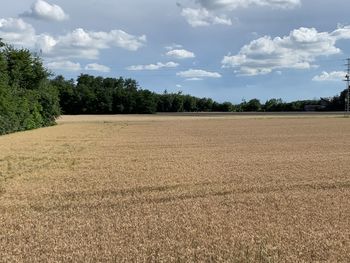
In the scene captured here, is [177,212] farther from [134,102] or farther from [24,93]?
[134,102]

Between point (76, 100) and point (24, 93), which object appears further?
point (76, 100)

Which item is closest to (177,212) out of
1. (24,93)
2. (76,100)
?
(24,93)

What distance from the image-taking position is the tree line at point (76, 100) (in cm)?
4454

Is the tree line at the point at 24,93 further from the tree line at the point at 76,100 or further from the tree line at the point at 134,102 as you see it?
the tree line at the point at 134,102

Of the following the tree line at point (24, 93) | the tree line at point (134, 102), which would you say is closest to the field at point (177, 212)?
the tree line at point (24, 93)

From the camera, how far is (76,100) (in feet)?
382

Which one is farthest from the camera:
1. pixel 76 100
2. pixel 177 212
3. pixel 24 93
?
pixel 76 100

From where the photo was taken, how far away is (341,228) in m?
7.86

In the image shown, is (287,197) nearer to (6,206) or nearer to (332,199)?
(332,199)

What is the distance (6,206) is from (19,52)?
139 feet

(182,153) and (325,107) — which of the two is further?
(325,107)

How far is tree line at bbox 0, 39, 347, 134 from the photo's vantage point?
44537mm

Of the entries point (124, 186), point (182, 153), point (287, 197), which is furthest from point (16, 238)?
point (182, 153)

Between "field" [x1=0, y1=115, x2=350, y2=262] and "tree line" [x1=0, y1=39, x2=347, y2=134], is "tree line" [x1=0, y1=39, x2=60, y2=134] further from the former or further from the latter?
"field" [x1=0, y1=115, x2=350, y2=262]
